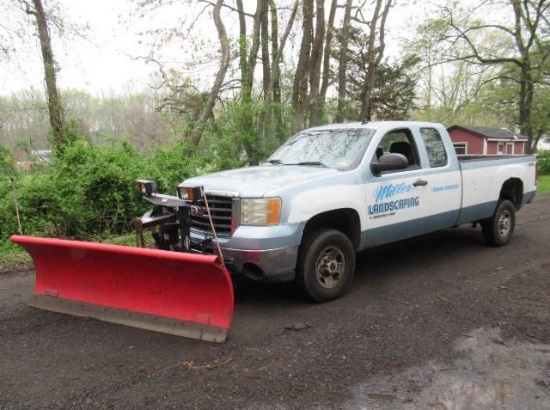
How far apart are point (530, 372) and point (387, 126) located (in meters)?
3.31

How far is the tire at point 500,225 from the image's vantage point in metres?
7.61

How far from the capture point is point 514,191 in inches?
316

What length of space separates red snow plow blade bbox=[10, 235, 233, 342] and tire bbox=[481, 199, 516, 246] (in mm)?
5101

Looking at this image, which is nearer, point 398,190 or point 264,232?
point 264,232

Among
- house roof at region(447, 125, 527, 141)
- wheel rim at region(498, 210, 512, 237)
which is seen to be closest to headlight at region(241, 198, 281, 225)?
wheel rim at region(498, 210, 512, 237)

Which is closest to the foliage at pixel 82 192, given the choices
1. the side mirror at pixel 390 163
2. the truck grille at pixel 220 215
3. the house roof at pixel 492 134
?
the truck grille at pixel 220 215

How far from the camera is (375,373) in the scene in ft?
12.0

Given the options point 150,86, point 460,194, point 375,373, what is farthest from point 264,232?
point 150,86

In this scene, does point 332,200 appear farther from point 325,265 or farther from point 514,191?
point 514,191

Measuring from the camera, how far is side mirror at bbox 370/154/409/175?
5.40 metres

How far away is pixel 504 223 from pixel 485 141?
29.5 metres

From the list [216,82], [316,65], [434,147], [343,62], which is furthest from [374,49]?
[434,147]

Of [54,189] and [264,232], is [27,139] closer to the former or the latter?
[54,189]

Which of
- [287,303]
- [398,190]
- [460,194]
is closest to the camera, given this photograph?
[287,303]
